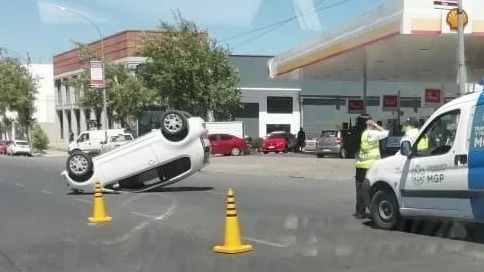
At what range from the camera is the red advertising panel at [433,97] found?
29.7 metres

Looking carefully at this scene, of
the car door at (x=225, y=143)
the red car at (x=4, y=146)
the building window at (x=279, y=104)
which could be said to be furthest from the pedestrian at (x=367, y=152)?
the red car at (x=4, y=146)

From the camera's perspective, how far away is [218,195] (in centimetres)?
1755

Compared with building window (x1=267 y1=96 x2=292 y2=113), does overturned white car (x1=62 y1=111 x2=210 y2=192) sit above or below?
below

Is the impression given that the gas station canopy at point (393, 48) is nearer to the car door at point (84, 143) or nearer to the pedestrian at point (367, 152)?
the pedestrian at point (367, 152)

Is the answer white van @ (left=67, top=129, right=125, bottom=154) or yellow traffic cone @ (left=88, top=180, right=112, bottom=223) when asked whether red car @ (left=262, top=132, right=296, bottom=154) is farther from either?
yellow traffic cone @ (left=88, top=180, right=112, bottom=223)

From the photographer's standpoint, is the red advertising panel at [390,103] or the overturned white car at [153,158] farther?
the red advertising panel at [390,103]

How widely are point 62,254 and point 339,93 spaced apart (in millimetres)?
56156

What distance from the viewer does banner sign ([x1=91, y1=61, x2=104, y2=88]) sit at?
41.8 metres

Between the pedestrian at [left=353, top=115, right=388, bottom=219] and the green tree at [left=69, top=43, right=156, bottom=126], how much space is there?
113 feet

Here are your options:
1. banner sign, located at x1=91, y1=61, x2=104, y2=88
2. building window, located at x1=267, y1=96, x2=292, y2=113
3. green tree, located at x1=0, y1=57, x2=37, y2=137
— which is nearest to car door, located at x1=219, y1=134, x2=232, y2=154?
banner sign, located at x1=91, y1=61, x2=104, y2=88

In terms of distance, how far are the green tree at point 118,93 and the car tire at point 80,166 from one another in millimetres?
27730

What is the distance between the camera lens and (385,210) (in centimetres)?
1063

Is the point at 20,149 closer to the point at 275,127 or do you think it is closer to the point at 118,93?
the point at 118,93

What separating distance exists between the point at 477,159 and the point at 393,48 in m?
20.4
